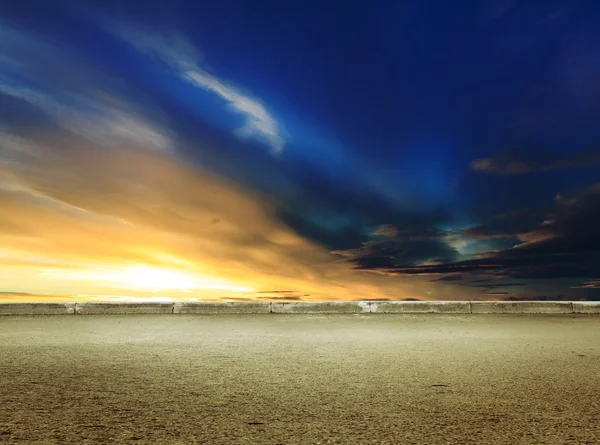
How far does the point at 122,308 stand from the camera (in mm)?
15492

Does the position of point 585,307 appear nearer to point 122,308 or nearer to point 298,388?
point 122,308

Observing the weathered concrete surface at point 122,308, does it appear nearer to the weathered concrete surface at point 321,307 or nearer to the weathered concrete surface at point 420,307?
the weathered concrete surface at point 321,307

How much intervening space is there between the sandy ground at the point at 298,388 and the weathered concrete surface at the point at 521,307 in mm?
5755

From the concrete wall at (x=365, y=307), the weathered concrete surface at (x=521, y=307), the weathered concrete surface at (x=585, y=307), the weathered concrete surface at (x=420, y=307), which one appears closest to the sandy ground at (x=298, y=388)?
the concrete wall at (x=365, y=307)

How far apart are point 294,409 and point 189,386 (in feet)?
4.47

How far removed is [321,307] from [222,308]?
9.73 ft

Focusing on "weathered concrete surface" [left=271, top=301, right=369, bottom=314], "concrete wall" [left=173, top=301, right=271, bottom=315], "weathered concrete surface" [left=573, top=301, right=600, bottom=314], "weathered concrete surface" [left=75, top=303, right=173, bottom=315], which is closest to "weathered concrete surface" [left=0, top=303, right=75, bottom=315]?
"weathered concrete surface" [left=75, top=303, right=173, bottom=315]

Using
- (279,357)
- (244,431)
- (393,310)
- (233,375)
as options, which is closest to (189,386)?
(233,375)

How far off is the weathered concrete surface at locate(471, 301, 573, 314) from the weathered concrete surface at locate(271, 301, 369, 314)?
348 centimetres

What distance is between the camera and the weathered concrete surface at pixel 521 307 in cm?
1603

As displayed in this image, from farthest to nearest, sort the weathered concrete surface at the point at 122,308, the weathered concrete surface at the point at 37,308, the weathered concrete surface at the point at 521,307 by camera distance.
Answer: the weathered concrete surface at the point at 521,307 → the weathered concrete surface at the point at 122,308 → the weathered concrete surface at the point at 37,308

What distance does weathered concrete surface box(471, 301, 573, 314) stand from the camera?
16.0 meters

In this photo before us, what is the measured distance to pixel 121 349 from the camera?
7805 mm

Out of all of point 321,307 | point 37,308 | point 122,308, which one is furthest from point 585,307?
point 37,308
